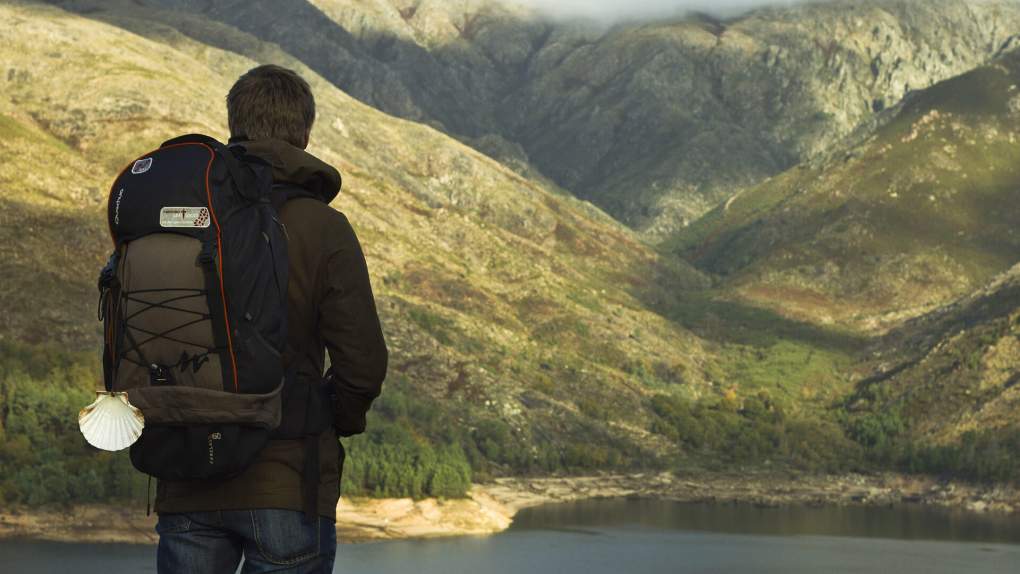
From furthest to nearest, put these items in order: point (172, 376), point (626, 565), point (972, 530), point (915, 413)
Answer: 1. point (915, 413)
2. point (972, 530)
3. point (626, 565)
4. point (172, 376)

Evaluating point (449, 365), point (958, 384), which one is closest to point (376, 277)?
point (449, 365)

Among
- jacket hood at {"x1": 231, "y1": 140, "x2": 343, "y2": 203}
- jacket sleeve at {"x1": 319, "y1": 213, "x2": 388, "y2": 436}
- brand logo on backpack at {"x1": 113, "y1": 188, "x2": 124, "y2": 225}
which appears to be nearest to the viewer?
brand logo on backpack at {"x1": 113, "y1": 188, "x2": 124, "y2": 225}

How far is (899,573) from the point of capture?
342 feet

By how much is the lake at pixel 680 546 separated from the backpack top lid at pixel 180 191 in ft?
275

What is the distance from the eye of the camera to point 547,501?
141125 mm

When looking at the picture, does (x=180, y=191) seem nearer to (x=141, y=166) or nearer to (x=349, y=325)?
(x=141, y=166)

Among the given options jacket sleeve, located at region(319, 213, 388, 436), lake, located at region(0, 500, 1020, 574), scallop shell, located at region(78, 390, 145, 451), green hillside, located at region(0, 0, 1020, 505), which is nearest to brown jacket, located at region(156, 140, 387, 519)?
jacket sleeve, located at region(319, 213, 388, 436)

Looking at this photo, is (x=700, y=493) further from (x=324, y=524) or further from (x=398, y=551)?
(x=324, y=524)

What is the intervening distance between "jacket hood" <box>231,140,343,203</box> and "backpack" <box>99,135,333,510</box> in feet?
1.72

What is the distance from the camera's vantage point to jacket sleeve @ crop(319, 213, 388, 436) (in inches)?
376

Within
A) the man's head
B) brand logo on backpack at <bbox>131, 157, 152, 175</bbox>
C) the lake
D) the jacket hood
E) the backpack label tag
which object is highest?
the man's head

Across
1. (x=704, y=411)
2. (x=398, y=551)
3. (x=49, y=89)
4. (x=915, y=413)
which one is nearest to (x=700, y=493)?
(x=704, y=411)

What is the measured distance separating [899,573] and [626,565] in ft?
62.9

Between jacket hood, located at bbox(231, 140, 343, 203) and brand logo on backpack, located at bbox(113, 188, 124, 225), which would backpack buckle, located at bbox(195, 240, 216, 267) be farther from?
jacket hood, located at bbox(231, 140, 343, 203)
